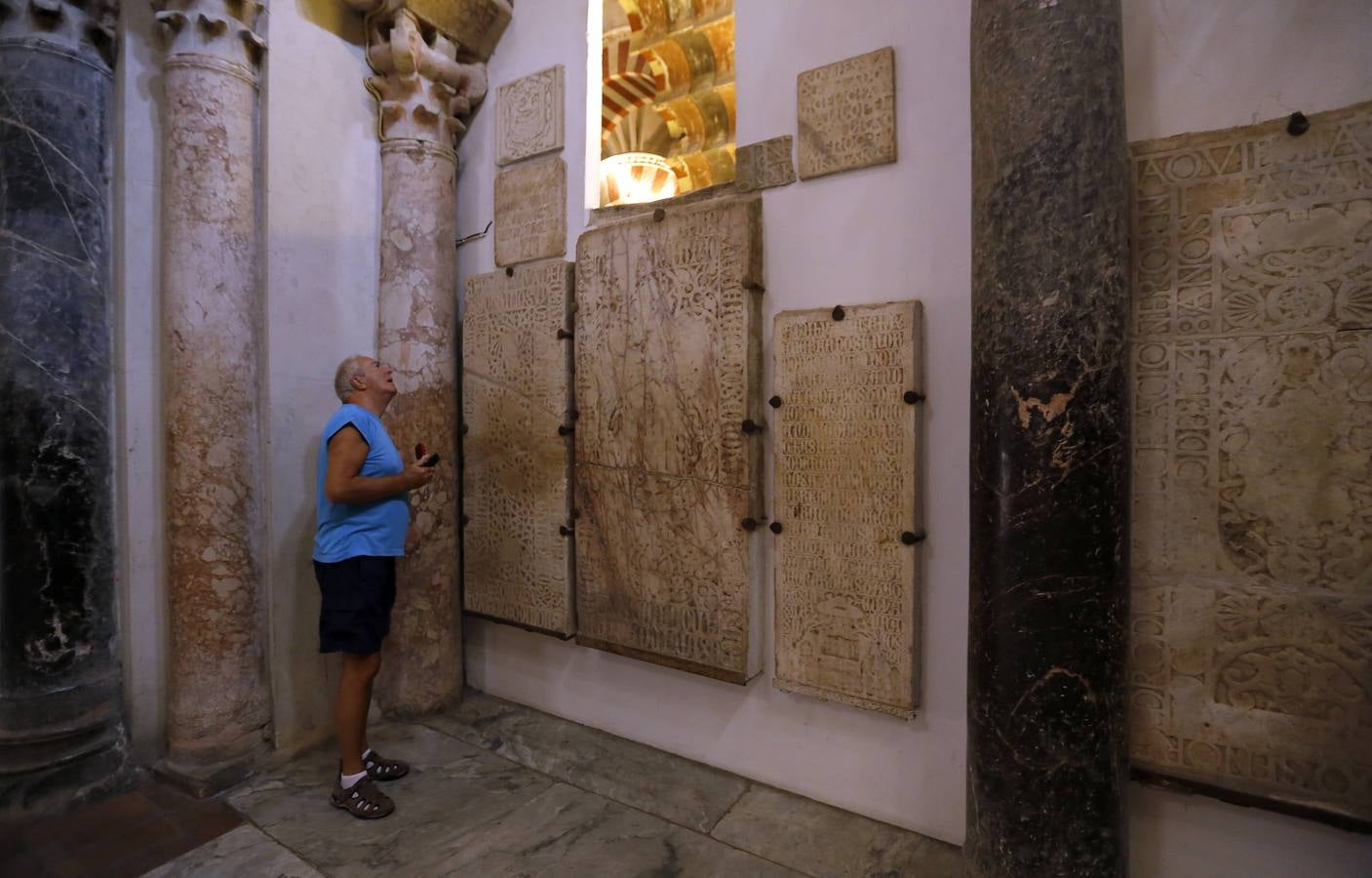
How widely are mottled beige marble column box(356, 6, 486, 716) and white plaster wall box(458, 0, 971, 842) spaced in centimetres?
90

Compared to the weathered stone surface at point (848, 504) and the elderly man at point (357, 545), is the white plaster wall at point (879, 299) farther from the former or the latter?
the elderly man at point (357, 545)

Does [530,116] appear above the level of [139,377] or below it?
above

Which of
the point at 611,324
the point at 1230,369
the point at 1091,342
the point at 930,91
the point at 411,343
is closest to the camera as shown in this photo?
the point at 1091,342

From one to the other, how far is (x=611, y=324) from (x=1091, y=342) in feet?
5.05

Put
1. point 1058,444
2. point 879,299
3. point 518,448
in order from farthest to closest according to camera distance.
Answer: point 518,448
point 879,299
point 1058,444

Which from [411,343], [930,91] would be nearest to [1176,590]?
[930,91]

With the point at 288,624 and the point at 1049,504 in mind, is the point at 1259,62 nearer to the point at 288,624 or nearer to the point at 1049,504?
the point at 1049,504

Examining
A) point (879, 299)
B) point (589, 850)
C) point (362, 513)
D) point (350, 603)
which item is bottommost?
point (589, 850)

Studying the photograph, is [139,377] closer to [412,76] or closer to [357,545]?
[357,545]

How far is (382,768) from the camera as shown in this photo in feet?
7.71

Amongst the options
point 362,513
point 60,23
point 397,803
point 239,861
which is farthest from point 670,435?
point 60,23

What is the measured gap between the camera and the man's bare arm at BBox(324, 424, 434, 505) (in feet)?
6.96

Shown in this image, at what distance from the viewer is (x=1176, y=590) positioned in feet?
5.32

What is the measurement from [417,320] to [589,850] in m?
2.06
